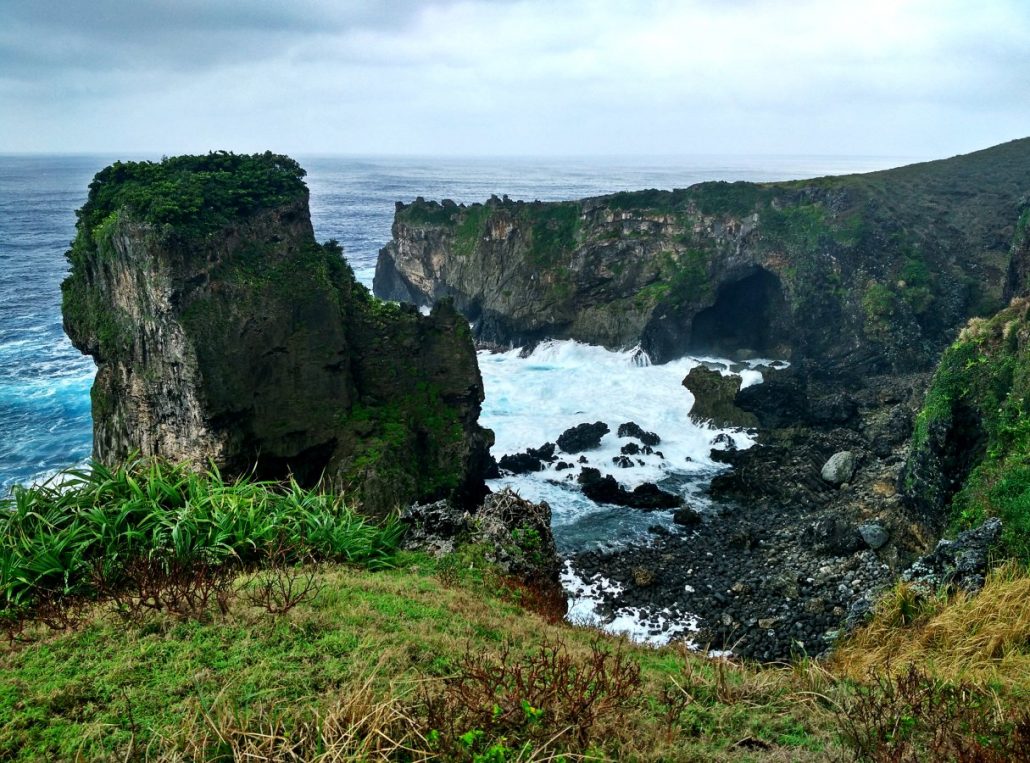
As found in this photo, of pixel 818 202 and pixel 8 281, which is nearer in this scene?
pixel 818 202

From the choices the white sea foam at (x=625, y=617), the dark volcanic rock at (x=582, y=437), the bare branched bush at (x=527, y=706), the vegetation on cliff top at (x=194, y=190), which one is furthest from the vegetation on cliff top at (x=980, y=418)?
the vegetation on cliff top at (x=194, y=190)

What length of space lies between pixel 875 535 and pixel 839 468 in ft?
29.0

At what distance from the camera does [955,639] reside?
7.59m

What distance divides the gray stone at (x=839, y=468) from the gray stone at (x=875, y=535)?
26.2 feet

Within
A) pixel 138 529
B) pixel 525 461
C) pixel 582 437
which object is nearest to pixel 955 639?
pixel 138 529

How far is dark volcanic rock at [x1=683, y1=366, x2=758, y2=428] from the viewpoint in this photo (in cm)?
3628

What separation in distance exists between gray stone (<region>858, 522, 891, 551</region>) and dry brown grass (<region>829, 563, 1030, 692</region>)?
1180cm

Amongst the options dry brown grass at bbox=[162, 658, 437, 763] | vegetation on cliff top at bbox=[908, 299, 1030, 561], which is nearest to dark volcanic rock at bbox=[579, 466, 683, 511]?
vegetation on cliff top at bbox=[908, 299, 1030, 561]

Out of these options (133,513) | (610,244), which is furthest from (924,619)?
(610,244)

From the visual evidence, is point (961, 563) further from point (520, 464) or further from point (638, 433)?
point (638, 433)

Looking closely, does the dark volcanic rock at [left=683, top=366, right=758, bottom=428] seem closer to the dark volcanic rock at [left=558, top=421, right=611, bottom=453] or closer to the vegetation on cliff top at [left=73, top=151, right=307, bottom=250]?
the dark volcanic rock at [left=558, top=421, right=611, bottom=453]

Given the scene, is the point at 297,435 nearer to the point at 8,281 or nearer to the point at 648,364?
the point at 648,364

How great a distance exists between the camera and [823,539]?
73.3 feet

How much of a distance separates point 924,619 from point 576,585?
15.0 m
